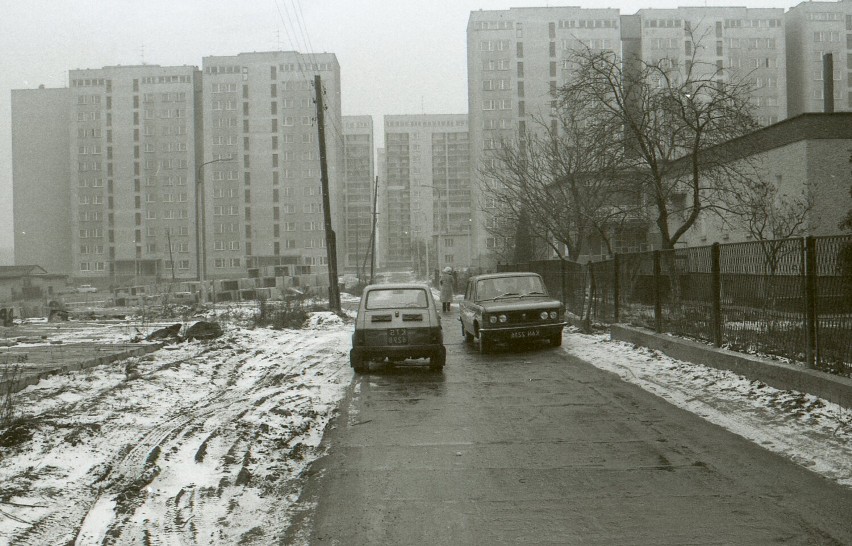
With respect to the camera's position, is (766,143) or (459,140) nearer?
(766,143)

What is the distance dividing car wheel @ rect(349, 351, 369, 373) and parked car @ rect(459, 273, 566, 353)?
11.5ft

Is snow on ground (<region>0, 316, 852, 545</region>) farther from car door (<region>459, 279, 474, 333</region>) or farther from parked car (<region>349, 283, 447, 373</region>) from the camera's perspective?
car door (<region>459, 279, 474, 333</region>)

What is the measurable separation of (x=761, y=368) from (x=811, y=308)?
1.11 m

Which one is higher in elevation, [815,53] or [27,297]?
[815,53]

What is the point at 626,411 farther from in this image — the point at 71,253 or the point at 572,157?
the point at 71,253

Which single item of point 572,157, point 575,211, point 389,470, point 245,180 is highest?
point 245,180

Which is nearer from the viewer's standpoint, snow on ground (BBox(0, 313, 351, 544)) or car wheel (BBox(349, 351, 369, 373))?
snow on ground (BBox(0, 313, 351, 544))

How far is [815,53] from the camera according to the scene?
3351 inches

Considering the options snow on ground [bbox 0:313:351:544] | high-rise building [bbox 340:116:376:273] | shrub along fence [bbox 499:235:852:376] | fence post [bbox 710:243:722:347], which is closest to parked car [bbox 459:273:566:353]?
shrub along fence [bbox 499:235:852:376]

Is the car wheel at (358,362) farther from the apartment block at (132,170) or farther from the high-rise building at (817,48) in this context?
the high-rise building at (817,48)

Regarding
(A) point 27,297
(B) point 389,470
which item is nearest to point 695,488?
(B) point 389,470

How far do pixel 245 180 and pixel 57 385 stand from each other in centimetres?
8655

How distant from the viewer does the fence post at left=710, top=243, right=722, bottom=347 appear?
37.2 feet

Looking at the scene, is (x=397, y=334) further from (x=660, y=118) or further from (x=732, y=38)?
(x=732, y=38)
